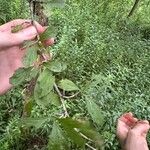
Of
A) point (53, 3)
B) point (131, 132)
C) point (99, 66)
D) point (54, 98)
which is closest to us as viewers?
point (54, 98)

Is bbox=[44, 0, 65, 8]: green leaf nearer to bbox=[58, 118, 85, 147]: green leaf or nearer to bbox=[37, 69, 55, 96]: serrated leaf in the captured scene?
bbox=[37, 69, 55, 96]: serrated leaf

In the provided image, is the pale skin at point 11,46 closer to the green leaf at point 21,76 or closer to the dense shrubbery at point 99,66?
the green leaf at point 21,76

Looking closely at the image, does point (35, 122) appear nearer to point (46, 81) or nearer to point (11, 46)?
point (46, 81)

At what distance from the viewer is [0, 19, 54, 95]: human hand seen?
780 millimetres

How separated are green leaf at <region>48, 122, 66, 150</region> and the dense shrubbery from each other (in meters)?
1.82

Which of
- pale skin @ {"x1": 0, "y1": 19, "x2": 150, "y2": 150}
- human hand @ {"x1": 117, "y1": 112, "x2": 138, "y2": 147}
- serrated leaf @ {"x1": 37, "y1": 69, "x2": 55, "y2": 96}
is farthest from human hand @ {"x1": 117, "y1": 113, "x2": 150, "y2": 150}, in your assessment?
serrated leaf @ {"x1": 37, "y1": 69, "x2": 55, "y2": 96}

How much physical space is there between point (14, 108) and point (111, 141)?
89 centimetres

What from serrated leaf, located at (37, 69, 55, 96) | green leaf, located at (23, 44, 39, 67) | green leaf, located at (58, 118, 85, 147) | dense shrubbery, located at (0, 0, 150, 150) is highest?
green leaf, located at (23, 44, 39, 67)

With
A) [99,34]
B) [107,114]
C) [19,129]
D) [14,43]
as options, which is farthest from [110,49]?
[14,43]

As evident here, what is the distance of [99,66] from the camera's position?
157 inches

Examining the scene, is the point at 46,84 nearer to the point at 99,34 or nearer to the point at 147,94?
the point at 147,94

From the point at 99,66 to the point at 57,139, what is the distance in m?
3.40

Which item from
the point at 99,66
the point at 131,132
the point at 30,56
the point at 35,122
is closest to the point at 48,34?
the point at 30,56

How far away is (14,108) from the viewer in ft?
11.1
